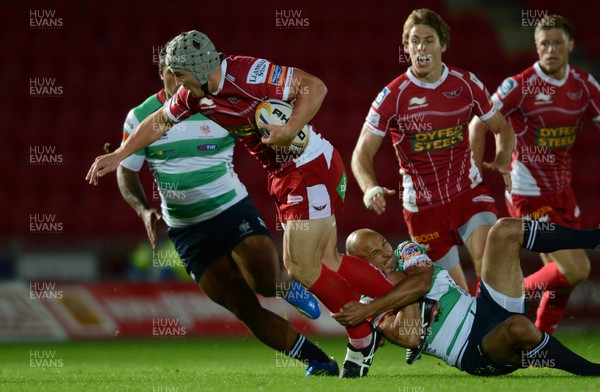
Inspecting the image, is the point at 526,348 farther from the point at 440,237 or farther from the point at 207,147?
the point at 207,147

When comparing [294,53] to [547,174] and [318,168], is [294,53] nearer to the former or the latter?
[547,174]

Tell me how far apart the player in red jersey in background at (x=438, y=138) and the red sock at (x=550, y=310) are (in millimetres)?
880

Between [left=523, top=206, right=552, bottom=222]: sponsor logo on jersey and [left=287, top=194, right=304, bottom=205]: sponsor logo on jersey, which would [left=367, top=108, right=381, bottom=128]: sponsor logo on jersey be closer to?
[left=287, top=194, right=304, bottom=205]: sponsor logo on jersey

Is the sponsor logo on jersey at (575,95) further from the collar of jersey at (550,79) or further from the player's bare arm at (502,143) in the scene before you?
the player's bare arm at (502,143)

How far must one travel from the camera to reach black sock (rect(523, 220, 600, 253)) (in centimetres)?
503

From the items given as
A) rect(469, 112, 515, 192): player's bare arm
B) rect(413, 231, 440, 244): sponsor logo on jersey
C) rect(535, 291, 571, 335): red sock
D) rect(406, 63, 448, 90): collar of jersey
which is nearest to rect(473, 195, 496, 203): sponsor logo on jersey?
rect(469, 112, 515, 192): player's bare arm

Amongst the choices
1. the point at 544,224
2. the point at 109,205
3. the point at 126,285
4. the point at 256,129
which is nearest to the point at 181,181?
the point at 256,129

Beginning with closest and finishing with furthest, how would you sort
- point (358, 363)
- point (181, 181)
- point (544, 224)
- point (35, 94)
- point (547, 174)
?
point (544, 224), point (358, 363), point (181, 181), point (547, 174), point (35, 94)

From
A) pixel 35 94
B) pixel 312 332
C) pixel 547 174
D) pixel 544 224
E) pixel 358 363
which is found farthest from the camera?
pixel 35 94

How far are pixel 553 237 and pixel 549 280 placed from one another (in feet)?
6.47

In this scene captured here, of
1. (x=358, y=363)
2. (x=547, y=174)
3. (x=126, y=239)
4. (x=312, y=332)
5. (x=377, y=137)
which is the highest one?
(x=377, y=137)

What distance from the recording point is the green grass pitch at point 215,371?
16.0ft

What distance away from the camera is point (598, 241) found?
5.09 meters

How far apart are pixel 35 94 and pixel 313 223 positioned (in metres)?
8.72
